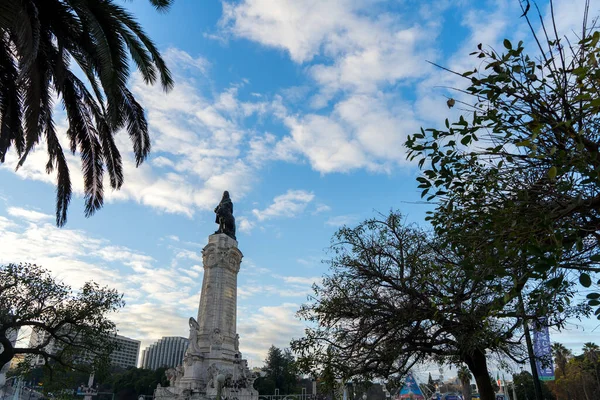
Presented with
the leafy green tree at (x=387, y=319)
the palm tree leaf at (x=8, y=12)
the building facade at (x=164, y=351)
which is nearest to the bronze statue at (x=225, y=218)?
the leafy green tree at (x=387, y=319)

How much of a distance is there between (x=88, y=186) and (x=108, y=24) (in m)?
5.20

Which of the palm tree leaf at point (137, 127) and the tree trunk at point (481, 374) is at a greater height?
the palm tree leaf at point (137, 127)

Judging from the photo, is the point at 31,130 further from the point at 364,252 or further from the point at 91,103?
the point at 364,252

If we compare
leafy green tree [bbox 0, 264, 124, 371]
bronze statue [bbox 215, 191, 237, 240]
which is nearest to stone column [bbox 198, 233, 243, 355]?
bronze statue [bbox 215, 191, 237, 240]

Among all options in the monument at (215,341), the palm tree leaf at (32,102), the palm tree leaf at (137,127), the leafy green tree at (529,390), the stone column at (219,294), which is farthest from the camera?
Result: the leafy green tree at (529,390)

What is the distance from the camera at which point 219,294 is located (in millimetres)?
30891

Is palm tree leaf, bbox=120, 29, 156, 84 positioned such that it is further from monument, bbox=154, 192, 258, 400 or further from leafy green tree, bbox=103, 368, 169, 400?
leafy green tree, bbox=103, 368, 169, 400

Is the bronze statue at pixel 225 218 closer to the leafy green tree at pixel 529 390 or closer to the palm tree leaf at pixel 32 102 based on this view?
the palm tree leaf at pixel 32 102

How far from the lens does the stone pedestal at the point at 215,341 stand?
89.5ft

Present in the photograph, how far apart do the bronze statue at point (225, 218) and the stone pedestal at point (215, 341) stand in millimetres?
1408

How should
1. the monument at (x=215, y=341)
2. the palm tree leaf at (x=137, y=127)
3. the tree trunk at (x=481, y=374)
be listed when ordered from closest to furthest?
the palm tree leaf at (x=137, y=127) < the tree trunk at (x=481, y=374) < the monument at (x=215, y=341)

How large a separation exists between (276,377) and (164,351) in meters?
85.0

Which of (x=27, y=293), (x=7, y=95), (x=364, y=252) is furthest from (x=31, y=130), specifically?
(x=27, y=293)

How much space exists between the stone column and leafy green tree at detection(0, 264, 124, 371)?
27.6ft
